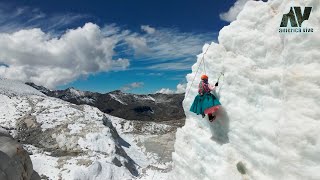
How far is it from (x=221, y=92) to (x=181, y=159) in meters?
5.04

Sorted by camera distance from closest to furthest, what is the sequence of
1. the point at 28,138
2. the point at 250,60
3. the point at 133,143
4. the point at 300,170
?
1. the point at 300,170
2. the point at 250,60
3. the point at 28,138
4. the point at 133,143

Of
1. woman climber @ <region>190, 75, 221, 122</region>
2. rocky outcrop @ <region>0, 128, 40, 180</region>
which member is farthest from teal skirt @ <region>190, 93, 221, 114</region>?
rocky outcrop @ <region>0, 128, 40, 180</region>

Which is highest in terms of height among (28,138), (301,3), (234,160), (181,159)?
(301,3)

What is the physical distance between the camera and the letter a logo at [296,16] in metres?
11.4

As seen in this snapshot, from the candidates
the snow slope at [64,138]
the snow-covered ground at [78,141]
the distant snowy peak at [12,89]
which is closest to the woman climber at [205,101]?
the snow-covered ground at [78,141]

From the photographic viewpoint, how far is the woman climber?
48.6 feet

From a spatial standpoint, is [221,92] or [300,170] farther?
[221,92]

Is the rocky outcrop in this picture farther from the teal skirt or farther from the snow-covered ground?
the snow-covered ground

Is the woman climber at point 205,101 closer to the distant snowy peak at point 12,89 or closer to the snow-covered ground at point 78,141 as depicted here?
the snow-covered ground at point 78,141

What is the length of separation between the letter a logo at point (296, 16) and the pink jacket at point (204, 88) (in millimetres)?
4373

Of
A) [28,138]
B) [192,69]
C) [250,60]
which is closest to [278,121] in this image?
[250,60]

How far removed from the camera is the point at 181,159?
1827cm

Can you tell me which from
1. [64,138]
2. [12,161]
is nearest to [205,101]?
[12,161]

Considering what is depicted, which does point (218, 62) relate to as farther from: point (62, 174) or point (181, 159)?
point (62, 174)
